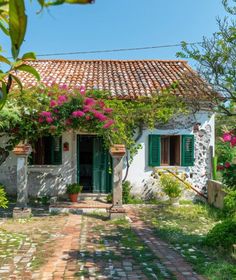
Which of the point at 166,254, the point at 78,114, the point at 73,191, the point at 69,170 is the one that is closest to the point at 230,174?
the point at 166,254

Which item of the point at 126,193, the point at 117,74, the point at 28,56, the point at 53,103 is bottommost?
the point at 126,193

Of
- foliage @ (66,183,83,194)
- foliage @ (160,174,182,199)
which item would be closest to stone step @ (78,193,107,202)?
foliage @ (66,183,83,194)

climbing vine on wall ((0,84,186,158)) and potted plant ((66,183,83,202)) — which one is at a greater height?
climbing vine on wall ((0,84,186,158))

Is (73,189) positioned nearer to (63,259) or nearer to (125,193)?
(125,193)

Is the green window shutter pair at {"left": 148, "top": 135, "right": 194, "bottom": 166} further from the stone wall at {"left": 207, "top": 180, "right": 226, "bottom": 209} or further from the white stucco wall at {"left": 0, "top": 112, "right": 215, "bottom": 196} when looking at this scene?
the stone wall at {"left": 207, "top": 180, "right": 226, "bottom": 209}

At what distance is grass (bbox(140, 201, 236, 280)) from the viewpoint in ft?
16.0

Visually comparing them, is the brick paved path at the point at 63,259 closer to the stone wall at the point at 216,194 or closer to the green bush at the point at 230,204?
the green bush at the point at 230,204

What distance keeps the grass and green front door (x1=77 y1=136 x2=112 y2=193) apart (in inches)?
72.5

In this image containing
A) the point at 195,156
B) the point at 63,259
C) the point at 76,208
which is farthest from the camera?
the point at 195,156

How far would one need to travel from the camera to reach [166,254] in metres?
5.82

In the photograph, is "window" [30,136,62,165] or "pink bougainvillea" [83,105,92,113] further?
"window" [30,136,62,165]

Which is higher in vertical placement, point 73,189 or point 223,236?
point 73,189

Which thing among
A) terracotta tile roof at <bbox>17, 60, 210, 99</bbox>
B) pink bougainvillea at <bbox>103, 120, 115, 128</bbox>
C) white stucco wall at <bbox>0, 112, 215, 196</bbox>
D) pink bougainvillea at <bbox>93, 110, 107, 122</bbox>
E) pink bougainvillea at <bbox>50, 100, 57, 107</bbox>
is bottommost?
white stucco wall at <bbox>0, 112, 215, 196</bbox>

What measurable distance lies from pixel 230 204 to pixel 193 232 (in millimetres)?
1751
